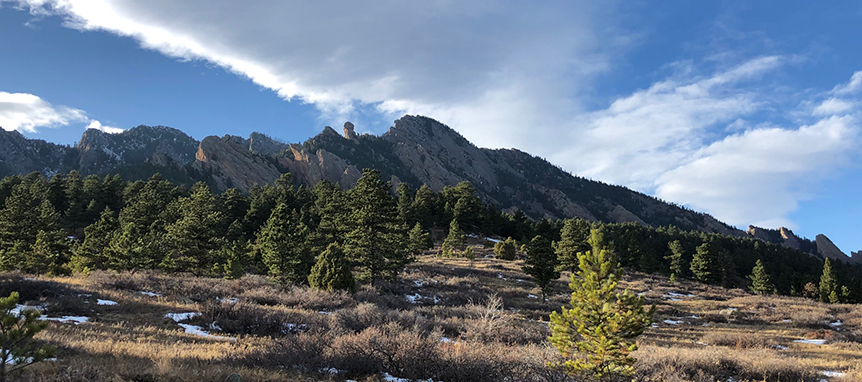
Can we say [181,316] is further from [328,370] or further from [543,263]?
[543,263]

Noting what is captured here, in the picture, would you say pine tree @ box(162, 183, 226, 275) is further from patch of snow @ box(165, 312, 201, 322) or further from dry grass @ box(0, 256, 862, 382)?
patch of snow @ box(165, 312, 201, 322)

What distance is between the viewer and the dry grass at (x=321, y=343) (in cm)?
766

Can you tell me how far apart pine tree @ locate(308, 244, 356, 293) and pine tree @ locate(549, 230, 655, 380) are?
49.1 ft

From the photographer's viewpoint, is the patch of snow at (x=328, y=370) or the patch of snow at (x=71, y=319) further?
the patch of snow at (x=71, y=319)

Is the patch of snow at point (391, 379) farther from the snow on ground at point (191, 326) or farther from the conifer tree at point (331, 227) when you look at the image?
the conifer tree at point (331, 227)

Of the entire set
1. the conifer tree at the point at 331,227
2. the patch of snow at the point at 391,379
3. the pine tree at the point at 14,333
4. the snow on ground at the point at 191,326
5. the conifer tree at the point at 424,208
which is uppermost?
the conifer tree at the point at 424,208

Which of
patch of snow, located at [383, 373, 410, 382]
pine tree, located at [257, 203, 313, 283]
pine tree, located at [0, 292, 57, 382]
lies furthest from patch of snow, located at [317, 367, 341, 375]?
pine tree, located at [257, 203, 313, 283]

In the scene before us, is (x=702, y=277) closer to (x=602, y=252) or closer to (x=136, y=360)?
(x=602, y=252)

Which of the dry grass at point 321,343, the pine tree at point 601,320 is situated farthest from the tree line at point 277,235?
the dry grass at point 321,343

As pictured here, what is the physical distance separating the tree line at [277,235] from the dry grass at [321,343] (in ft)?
13.1

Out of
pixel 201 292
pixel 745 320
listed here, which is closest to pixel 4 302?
pixel 201 292

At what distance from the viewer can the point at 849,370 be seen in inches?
455

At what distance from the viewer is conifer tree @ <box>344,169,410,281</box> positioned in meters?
27.6

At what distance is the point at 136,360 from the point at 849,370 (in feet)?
59.4
